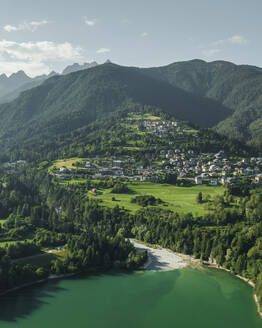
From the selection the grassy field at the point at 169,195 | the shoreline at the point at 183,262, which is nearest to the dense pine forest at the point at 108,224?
the grassy field at the point at 169,195

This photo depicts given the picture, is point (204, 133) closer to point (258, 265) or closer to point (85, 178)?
point (85, 178)

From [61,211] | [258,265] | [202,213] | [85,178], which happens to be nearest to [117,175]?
[85,178]

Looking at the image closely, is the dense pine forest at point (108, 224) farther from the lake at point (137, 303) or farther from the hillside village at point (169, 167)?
the lake at point (137, 303)

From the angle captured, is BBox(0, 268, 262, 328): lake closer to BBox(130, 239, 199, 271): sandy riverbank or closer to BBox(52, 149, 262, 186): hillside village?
BBox(130, 239, 199, 271): sandy riverbank

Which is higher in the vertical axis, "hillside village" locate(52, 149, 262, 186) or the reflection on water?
"hillside village" locate(52, 149, 262, 186)

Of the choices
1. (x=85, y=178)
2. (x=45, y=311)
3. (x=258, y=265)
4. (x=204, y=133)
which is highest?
(x=204, y=133)

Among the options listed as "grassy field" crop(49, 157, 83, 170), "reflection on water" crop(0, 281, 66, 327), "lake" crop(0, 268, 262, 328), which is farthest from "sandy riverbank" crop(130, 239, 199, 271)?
"grassy field" crop(49, 157, 83, 170)
